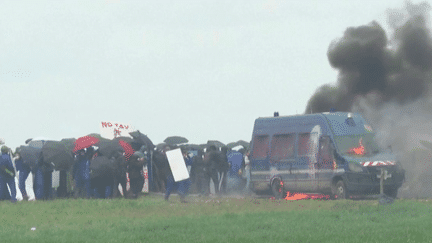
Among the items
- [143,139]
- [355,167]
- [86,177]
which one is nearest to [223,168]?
[143,139]

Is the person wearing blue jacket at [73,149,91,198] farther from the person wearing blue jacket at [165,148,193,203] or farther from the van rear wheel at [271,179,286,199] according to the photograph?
the van rear wheel at [271,179,286,199]

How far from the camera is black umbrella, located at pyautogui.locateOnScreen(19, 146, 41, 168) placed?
73.9ft

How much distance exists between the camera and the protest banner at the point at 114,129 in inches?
1003

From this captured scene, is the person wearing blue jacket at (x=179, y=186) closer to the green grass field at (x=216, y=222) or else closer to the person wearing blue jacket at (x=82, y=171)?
the green grass field at (x=216, y=222)

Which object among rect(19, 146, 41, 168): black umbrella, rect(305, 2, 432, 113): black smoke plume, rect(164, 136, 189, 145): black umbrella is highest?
rect(305, 2, 432, 113): black smoke plume

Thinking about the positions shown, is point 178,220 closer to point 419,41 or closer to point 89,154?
point 89,154

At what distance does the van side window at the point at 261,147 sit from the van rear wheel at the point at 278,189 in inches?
34.5

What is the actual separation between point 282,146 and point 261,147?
0.90 metres

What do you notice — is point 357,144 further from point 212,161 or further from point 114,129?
point 114,129

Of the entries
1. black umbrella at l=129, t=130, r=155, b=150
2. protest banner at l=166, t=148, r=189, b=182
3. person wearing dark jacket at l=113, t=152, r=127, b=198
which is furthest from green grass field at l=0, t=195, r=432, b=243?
black umbrella at l=129, t=130, r=155, b=150

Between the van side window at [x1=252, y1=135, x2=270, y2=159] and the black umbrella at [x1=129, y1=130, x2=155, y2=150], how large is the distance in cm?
404

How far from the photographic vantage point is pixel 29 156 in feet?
74.0

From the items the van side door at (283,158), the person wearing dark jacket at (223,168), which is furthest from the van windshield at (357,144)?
the person wearing dark jacket at (223,168)

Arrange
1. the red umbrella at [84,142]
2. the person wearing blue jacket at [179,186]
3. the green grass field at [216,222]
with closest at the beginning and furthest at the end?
1. the green grass field at [216,222]
2. the person wearing blue jacket at [179,186]
3. the red umbrella at [84,142]
